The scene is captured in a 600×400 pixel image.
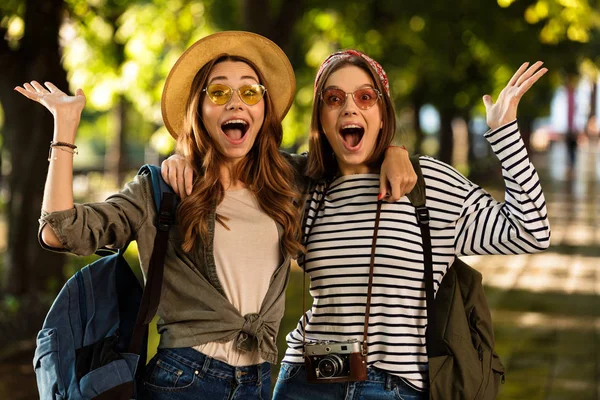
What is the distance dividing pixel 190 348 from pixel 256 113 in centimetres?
86

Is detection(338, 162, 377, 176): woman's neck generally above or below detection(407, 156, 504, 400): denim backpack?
above


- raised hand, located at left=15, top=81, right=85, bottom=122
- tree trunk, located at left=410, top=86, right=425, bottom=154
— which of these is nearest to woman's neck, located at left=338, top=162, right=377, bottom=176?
raised hand, located at left=15, top=81, right=85, bottom=122

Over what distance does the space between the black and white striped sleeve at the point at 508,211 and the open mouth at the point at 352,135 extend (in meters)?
0.38

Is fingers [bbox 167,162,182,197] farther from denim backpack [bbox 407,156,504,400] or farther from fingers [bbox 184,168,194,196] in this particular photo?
denim backpack [bbox 407,156,504,400]

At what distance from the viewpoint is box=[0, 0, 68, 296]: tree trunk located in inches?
367

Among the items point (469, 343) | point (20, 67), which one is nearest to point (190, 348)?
point (469, 343)

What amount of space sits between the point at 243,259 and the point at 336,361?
47 cm

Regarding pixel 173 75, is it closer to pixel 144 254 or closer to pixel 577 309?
pixel 144 254

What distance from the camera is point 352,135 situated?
3434 mm

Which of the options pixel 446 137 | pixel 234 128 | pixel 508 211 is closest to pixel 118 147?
pixel 446 137

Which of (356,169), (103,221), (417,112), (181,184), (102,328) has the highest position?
(417,112)

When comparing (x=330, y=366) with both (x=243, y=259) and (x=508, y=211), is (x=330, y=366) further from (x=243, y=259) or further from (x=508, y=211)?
(x=508, y=211)

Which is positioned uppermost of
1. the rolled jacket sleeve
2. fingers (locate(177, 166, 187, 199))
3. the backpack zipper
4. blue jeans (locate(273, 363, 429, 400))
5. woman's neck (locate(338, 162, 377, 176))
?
woman's neck (locate(338, 162, 377, 176))

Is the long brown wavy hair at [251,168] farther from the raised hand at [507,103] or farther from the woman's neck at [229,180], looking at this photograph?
the raised hand at [507,103]
